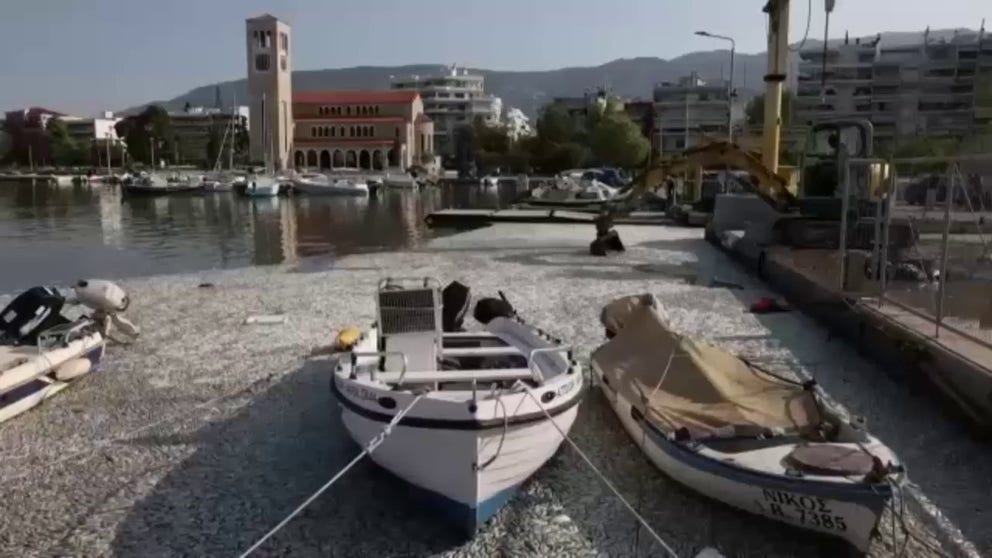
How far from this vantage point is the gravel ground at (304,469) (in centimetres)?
734

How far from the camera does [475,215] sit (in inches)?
1634

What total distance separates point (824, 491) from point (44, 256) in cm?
3884

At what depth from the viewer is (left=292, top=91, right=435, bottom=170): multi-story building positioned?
137 metres

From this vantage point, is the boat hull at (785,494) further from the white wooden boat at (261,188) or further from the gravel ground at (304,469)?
the white wooden boat at (261,188)

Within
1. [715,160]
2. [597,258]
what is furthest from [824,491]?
[715,160]

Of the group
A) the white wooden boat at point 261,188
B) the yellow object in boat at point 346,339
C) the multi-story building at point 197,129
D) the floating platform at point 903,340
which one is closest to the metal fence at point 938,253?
the floating platform at point 903,340

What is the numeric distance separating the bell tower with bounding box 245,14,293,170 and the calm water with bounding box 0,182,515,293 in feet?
121

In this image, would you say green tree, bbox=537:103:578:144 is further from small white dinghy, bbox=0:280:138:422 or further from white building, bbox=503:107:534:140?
small white dinghy, bbox=0:280:138:422

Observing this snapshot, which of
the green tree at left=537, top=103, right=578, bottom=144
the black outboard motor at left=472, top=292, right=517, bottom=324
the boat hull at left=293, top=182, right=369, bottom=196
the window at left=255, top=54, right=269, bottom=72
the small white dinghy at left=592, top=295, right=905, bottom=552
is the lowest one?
the small white dinghy at left=592, top=295, right=905, bottom=552

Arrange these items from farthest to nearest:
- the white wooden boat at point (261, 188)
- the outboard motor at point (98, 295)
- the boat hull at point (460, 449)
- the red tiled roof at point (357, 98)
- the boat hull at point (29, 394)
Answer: the red tiled roof at point (357, 98) → the white wooden boat at point (261, 188) → the outboard motor at point (98, 295) → the boat hull at point (29, 394) → the boat hull at point (460, 449)

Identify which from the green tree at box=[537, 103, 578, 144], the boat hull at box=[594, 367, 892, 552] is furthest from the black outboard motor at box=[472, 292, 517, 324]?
the green tree at box=[537, 103, 578, 144]

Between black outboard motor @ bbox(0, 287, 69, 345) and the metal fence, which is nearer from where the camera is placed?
the metal fence

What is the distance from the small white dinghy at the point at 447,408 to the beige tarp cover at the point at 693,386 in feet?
2.99

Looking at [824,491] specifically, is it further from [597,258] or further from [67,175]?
[67,175]
